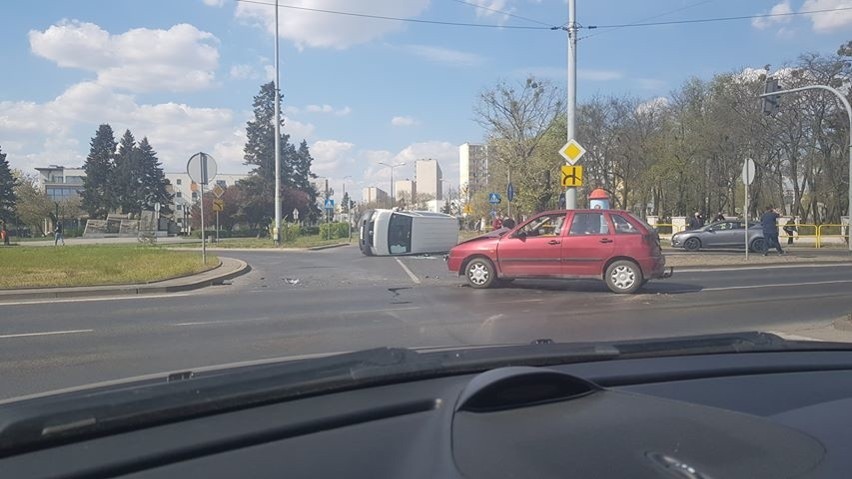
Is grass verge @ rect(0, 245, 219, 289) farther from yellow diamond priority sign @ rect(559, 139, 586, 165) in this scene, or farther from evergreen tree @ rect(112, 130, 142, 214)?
evergreen tree @ rect(112, 130, 142, 214)

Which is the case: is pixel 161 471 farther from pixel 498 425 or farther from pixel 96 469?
pixel 498 425

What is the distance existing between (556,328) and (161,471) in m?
7.83

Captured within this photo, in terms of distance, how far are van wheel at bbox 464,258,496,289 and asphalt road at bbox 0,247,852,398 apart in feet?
0.83

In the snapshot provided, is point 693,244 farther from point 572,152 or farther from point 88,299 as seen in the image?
point 88,299

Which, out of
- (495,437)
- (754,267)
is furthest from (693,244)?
(495,437)

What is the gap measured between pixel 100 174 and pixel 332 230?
41.4 metres

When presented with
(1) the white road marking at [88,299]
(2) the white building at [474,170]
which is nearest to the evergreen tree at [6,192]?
(2) the white building at [474,170]

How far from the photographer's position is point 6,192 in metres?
66.0

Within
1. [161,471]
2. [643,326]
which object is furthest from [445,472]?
[643,326]

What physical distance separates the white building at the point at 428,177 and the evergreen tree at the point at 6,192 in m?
95.7

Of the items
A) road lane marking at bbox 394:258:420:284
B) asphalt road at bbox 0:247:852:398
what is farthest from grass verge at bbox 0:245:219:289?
road lane marking at bbox 394:258:420:284

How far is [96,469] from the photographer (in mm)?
1558

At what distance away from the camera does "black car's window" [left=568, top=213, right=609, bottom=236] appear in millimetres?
12609

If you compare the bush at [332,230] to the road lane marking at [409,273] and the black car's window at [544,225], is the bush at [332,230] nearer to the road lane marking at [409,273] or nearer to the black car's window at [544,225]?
the road lane marking at [409,273]
